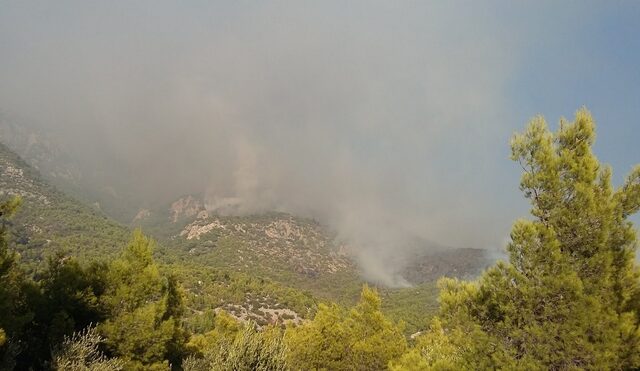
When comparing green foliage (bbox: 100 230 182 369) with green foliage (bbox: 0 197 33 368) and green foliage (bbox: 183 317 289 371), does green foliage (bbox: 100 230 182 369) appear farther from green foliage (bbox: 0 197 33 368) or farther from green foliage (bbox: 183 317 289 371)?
green foliage (bbox: 183 317 289 371)

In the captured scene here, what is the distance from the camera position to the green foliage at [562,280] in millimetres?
8094

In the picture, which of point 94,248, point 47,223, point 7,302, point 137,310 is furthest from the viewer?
point 47,223

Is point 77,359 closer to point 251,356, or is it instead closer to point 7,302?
point 7,302

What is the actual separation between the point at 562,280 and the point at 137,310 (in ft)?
69.0

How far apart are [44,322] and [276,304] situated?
90299 mm

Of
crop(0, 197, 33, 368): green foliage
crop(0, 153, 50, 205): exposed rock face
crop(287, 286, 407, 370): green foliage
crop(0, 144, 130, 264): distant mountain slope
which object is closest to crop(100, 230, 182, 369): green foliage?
crop(0, 197, 33, 368): green foliage

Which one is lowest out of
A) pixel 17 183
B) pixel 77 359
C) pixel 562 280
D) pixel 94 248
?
pixel 77 359

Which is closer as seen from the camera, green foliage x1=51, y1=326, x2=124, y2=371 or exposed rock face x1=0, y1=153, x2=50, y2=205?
green foliage x1=51, y1=326, x2=124, y2=371

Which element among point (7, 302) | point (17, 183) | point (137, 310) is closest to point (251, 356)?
point (137, 310)

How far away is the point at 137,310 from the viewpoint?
70.2ft

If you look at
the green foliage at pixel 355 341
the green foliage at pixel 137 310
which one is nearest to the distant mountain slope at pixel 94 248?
the green foliage at pixel 355 341

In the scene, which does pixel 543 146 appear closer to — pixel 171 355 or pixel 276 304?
pixel 171 355

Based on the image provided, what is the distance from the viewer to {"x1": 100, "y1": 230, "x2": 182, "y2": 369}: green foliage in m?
20.7

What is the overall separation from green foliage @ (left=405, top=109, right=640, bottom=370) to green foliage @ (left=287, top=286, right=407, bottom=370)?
1599 centimetres
